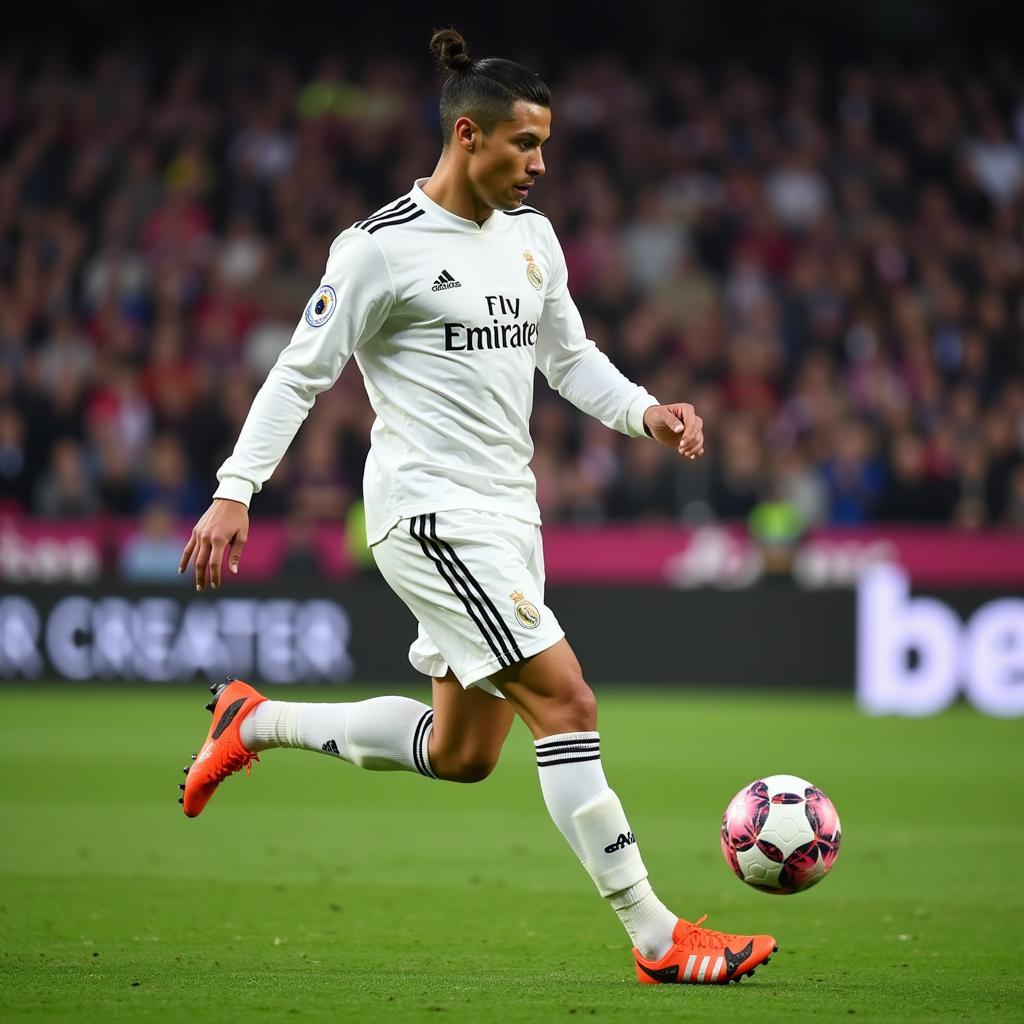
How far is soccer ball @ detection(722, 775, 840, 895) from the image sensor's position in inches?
205

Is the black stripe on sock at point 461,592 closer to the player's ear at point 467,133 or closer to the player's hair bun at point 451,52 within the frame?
the player's ear at point 467,133

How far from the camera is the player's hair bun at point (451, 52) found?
5.08 meters

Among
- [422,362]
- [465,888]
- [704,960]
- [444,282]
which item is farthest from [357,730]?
[465,888]

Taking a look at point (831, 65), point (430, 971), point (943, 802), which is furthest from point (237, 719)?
point (831, 65)

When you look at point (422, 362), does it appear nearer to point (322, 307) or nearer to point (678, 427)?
point (322, 307)

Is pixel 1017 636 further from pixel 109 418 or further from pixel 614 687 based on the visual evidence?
pixel 109 418

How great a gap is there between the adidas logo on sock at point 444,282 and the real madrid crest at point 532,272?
27 cm

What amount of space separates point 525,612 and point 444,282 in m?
0.96

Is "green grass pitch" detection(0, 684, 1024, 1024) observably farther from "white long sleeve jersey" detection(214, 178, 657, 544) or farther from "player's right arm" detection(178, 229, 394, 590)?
"white long sleeve jersey" detection(214, 178, 657, 544)

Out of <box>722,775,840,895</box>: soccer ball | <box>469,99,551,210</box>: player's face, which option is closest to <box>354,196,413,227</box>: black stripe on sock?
<box>469,99,551,210</box>: player's face

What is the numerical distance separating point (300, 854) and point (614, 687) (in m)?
7.83

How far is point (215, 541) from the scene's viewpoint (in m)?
4.67

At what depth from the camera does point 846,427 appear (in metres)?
15.7

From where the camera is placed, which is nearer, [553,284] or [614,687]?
[553,284]
